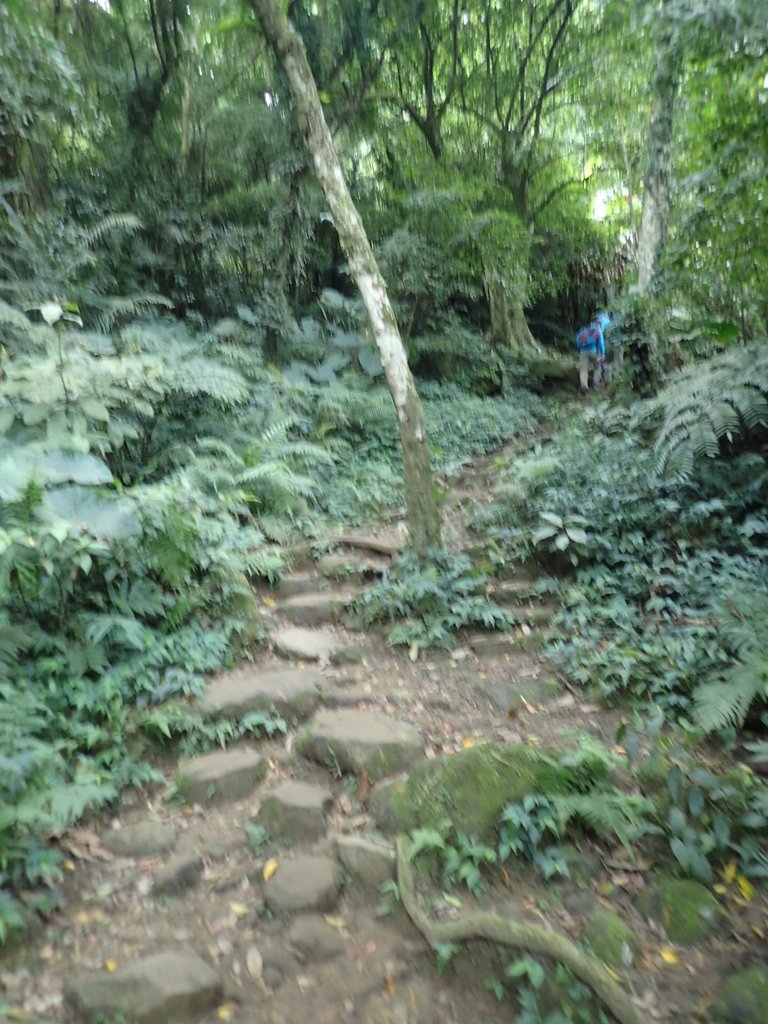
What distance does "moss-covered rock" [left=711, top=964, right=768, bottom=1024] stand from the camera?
2352 millimetres

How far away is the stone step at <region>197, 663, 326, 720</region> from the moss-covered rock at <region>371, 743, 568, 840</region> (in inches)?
41.8

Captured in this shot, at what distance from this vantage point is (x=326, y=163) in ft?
19.8

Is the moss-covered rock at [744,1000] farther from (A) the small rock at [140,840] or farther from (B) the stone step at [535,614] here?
(B) the stone step at [535,614]

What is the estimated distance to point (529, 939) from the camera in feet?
8.82

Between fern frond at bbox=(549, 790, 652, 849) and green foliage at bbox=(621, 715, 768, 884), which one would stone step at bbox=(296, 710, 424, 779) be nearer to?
fern frond at bbox=(549, 790, 652, 849)

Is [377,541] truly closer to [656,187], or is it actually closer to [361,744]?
[361,744]

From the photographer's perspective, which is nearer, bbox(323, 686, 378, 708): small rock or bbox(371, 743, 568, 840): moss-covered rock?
bbox(371, 743, 568, 840): moss-covered rock

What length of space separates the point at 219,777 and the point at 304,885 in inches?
33.9

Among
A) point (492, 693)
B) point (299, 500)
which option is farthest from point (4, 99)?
point (492, 693)

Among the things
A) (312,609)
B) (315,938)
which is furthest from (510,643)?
(315,938)

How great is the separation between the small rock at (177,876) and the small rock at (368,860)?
2.28 feet

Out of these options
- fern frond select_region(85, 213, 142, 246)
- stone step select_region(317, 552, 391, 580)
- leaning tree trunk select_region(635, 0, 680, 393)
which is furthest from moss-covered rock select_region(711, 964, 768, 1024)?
fern frond select_region(85, 213, 142, 246)

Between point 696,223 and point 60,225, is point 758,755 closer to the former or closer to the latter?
point 696,223

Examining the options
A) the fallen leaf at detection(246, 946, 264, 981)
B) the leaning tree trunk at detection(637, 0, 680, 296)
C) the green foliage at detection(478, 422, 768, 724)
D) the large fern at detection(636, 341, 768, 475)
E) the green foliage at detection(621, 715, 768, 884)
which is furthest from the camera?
the leaning tree trunk at detection(637, 0, 680, 296)
